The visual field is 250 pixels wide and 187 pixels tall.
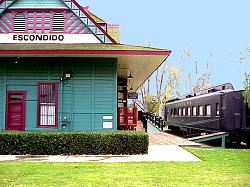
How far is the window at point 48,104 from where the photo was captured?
18.8 m

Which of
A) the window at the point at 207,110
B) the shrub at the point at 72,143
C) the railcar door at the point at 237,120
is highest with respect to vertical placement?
the window at the point at 207,110

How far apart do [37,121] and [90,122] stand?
2.15 meters

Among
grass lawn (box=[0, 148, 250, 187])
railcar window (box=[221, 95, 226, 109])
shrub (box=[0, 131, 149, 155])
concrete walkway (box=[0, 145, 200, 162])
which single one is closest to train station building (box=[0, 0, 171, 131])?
shrub (box=[0, 131, 149, 155])

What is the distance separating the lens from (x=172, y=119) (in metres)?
39.8

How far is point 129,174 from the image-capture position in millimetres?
10375

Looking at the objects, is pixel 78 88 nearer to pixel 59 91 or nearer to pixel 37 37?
pixel 59 91

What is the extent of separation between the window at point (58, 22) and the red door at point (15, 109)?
3129 millimetres

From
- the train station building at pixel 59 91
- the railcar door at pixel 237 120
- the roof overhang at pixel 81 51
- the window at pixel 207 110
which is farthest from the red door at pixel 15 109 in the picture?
the window at pixel 207 110

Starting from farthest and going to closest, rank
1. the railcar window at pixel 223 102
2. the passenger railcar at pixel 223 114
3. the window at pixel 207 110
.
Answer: the window at pixel 207 110
the railcar window at pixel 223 102
the passenger railcar at pixel 223 114

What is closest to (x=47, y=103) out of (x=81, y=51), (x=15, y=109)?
(x=15, y=109)

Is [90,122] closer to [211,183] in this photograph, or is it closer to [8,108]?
[8,108]

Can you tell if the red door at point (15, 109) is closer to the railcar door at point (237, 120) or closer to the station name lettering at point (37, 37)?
the station name lettering at point (37, 37)

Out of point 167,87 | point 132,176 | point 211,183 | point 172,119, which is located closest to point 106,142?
point 132,176

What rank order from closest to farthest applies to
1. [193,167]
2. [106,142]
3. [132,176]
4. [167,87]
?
[132,176] < [193,167] < [106,142] < [167,87]
